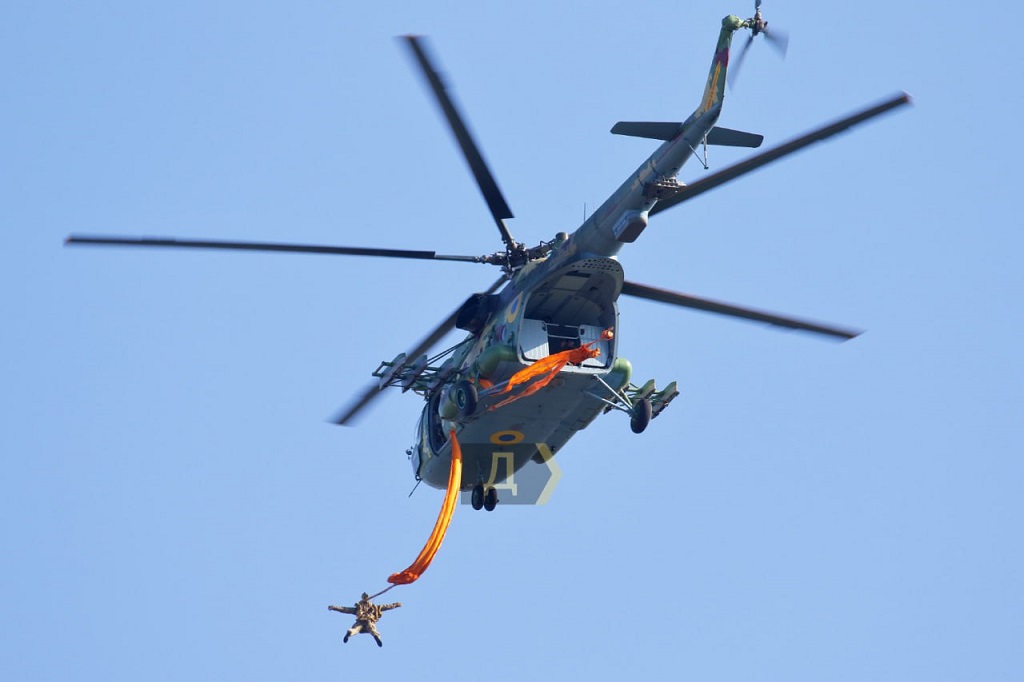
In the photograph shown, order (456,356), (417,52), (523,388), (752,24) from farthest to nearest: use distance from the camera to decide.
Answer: (456,356) → (523,388) → (752,24) → (417,52)

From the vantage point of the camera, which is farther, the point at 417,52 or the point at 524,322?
the point at 524,322

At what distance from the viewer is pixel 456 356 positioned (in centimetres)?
3378

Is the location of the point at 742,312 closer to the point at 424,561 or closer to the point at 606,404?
the point at 606,404

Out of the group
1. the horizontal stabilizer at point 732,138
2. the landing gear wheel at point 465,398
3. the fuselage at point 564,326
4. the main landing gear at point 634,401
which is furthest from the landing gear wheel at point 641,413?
the horizontal stabilizer at point 732,138

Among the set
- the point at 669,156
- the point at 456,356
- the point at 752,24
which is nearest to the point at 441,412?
the point at 456,356

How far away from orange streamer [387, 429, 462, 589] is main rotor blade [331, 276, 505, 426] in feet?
5.67

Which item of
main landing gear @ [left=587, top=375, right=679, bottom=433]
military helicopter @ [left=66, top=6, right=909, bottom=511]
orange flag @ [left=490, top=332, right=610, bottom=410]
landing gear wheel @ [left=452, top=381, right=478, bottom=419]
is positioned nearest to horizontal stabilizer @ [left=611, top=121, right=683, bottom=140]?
military helicopter @ [left=66, top=6, right=909, bottom=511]

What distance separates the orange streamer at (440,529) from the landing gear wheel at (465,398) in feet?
4.37

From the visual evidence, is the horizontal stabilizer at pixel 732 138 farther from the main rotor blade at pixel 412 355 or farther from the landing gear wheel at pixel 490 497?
the landing gear wheel at pixel 490 497

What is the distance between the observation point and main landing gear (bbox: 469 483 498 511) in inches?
1364

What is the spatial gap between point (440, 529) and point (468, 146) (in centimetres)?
765

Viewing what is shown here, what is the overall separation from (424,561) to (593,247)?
6.45m

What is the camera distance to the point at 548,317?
106ft

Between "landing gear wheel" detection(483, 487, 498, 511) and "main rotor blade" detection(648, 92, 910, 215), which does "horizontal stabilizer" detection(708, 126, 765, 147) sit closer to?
"main rotor blade" detection(648, 92, 910, 215)
